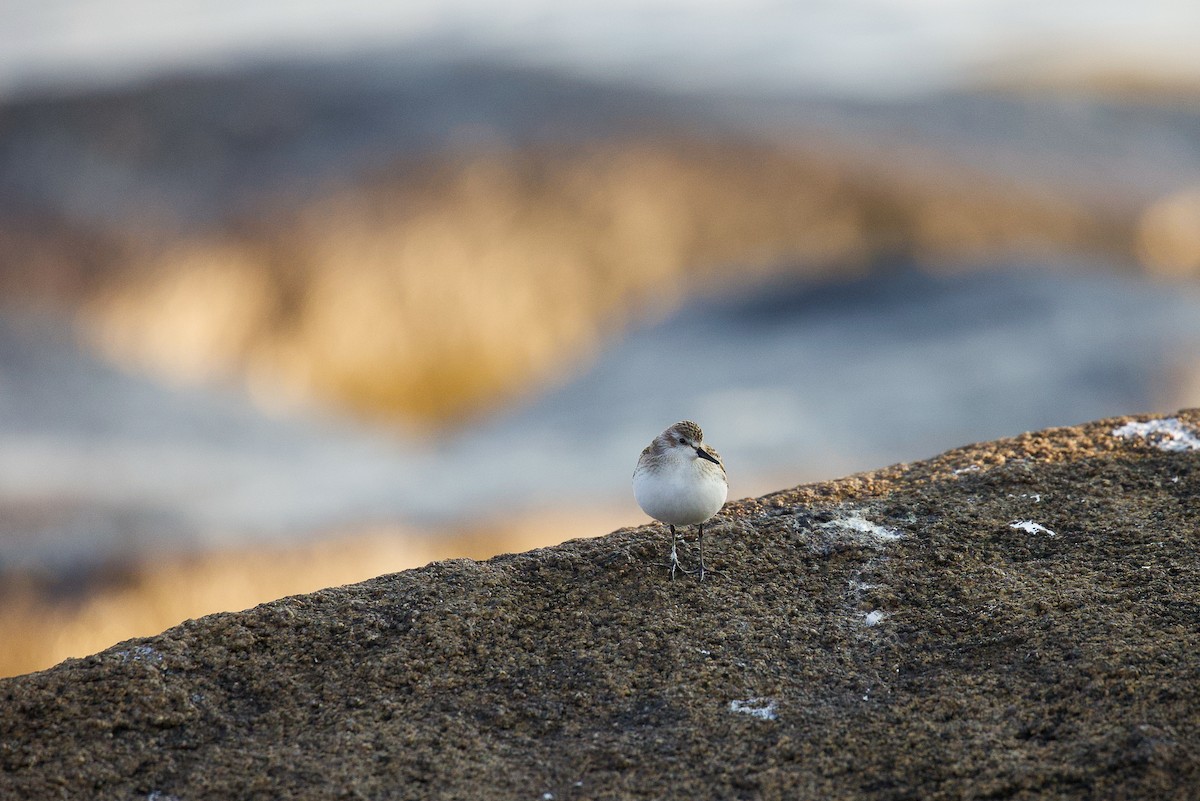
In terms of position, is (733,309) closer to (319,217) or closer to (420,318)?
(420,318)

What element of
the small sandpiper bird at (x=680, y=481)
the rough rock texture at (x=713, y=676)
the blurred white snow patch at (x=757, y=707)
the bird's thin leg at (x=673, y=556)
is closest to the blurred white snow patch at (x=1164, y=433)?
the rough rock texture at (x=713, y=676)

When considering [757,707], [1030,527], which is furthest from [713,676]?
A: [1030,527]

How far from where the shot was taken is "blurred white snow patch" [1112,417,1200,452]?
23.0ft

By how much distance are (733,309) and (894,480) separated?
1215 inches

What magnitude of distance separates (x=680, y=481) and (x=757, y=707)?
1243 millimetres

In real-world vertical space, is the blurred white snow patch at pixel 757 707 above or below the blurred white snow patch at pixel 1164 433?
below

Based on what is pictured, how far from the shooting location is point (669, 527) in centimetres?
665

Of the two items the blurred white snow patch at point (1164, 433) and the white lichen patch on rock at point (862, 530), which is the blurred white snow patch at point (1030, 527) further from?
the blurred white snow patch at point (1164, 433)

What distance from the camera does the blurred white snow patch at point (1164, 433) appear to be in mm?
7023

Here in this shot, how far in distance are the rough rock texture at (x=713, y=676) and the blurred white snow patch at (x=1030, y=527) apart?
0.03 ft

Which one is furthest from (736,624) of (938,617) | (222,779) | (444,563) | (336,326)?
(336,326)

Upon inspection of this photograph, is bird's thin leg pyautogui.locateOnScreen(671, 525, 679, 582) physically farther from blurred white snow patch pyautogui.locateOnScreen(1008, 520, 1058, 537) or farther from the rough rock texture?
blurred white snow patch pyautogui.locateOnScreen(1008, 520, 1058, 537)

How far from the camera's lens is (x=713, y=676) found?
16.9ft

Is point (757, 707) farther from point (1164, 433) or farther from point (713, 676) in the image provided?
point (1164, 433)
